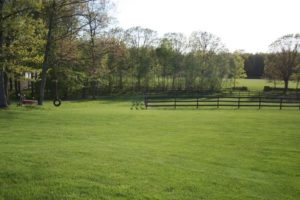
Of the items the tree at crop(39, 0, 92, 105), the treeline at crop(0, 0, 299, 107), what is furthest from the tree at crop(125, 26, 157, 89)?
the tree at crop(39, 0, 92, 105)

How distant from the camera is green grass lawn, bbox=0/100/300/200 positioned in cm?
705

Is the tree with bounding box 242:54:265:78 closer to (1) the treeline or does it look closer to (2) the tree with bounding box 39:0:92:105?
(1) the treeline

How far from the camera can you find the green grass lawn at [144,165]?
7.05 metres

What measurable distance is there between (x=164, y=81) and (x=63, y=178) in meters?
72.1

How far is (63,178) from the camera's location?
7.47m

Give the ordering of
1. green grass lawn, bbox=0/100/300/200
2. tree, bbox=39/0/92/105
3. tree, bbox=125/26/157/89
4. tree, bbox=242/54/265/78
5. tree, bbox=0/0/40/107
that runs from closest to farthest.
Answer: green grass lawn, bbox=0/100/300/200 < tree, bbox=0/0/40/107 < tree, bbox=39/0/92/105 < tree, bbox=125/26/157/89 < tree, bbox=242/54/265/78

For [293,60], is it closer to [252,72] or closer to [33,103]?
[252,72]

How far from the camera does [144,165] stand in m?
8.96

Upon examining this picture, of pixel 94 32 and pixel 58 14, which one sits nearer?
pixel 58 14

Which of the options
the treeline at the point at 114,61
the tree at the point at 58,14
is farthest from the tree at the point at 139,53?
the tree at the point at 58,14

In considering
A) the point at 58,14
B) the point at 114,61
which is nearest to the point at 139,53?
the point at 114,61

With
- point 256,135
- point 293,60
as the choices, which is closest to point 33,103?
point 256,135

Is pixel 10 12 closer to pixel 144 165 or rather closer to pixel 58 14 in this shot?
pixel 58 14

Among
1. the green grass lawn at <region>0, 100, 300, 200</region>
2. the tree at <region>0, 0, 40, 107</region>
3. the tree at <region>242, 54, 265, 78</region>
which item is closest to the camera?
the green grass lawn at <region>0, 100, 300, 200</region>
